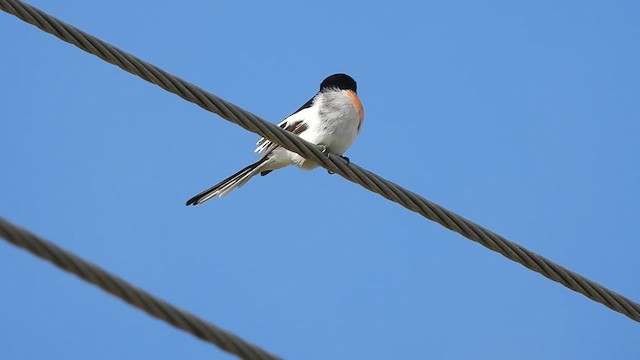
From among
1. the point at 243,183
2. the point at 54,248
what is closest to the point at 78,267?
the point at 54,248

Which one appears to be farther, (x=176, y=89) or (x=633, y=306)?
(x=633, y=306)

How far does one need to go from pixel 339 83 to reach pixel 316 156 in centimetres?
294

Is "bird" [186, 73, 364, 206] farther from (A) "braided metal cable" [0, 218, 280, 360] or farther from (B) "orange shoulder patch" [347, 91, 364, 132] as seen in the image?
(A) "braided metal cable" [0, 218, 280, 360]

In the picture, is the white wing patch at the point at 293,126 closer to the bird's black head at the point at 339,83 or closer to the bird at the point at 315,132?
the bird at the point at 315,132

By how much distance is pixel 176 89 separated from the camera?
4.73 meters

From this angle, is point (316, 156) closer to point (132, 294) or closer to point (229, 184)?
point (229, 184)

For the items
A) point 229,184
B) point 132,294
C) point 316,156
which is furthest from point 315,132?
point 132,294

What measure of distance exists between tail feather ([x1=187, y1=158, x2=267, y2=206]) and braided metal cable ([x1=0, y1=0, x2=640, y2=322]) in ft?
5.86

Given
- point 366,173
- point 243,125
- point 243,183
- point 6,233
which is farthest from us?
point 243,183

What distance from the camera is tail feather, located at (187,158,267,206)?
700 cm

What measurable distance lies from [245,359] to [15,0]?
2141 mm

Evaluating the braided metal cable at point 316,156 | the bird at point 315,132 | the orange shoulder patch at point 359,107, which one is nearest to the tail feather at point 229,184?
the bird at point 315,132

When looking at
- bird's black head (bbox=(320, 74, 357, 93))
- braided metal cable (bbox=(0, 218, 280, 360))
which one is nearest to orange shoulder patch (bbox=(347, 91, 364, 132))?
bird's black head (bbox=(320, 74, 357, 93))

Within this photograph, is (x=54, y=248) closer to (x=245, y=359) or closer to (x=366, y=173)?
(x=245, y=359)
